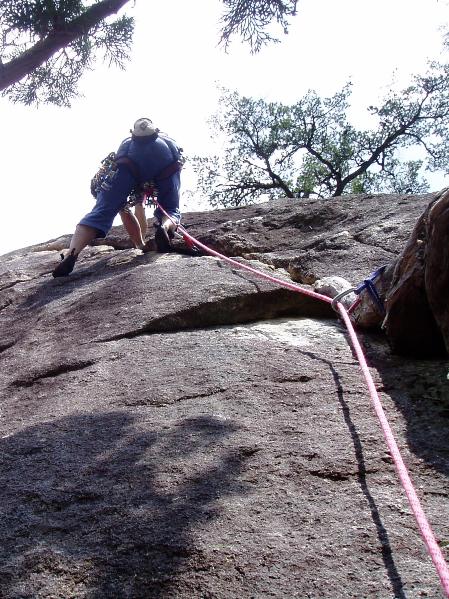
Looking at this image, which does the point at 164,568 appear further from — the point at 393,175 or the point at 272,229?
the point at 393,175

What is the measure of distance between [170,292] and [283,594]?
2412 millimetres

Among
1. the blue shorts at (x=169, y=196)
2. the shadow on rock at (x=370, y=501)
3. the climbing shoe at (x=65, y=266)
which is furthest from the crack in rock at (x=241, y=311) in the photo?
the blue shorts at (x=169, y=196)

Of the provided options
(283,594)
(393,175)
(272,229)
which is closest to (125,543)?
(283,594)

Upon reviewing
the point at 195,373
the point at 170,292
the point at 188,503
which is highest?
the point at 170,292

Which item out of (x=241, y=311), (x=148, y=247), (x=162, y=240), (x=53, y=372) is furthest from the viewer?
(x=148, y=247)

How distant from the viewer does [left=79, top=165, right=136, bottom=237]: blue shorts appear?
491 centimetres

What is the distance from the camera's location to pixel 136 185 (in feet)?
17.0

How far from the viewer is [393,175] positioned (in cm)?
1580

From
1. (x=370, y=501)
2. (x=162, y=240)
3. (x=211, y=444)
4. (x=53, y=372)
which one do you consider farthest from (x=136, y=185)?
(x=370, y=501)

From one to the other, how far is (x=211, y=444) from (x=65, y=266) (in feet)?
10.1

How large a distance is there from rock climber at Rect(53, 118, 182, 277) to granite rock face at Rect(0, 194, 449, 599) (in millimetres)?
803

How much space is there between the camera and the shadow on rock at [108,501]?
1561 millimetres

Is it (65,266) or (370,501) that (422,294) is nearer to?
(370,501)

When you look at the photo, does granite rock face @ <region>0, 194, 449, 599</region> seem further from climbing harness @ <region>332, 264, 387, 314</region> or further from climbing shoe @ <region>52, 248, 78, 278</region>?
climbing shoe @ <region>52, 248, 78, 278</region>
